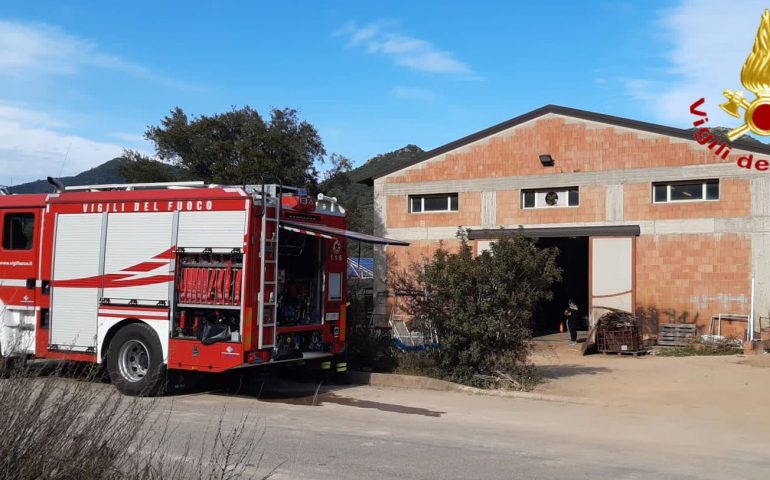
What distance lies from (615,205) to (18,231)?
17.0 metres

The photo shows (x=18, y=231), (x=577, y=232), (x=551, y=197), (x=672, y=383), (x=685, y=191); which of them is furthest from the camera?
(x=551, y=197)

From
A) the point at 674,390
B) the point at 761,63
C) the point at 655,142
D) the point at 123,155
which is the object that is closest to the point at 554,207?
the point at 655,142

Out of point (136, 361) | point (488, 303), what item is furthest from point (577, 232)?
point (136, 361)

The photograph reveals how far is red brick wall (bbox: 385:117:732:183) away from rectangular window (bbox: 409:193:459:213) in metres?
0.65

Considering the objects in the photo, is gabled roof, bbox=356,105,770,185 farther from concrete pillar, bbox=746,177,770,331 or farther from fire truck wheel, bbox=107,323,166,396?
fire truck wheel, bbox=107,323,166,396

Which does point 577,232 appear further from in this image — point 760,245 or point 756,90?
point 756,90

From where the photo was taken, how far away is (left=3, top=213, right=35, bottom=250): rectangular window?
41.7 feet

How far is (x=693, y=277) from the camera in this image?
2159cm

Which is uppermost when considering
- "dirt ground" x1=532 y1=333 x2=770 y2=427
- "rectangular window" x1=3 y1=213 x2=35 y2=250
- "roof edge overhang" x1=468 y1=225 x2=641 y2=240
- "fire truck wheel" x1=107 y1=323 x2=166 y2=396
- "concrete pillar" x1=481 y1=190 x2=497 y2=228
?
"concrete pillar" x1=481 y1=190 x2=497 y2=228

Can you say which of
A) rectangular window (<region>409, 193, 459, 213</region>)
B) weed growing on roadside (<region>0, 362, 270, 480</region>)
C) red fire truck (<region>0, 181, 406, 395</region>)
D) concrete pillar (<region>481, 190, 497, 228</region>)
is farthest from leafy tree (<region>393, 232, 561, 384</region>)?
rectangular window (<region>409, 193, 459, 213</region>)

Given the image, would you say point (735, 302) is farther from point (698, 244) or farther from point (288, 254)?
point (288, 254)

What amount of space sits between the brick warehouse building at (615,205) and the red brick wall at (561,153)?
33mm

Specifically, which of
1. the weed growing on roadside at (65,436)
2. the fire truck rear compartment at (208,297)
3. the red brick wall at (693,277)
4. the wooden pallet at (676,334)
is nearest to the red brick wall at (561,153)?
the red brick wall at (693,277)

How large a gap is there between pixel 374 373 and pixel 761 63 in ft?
38.3
